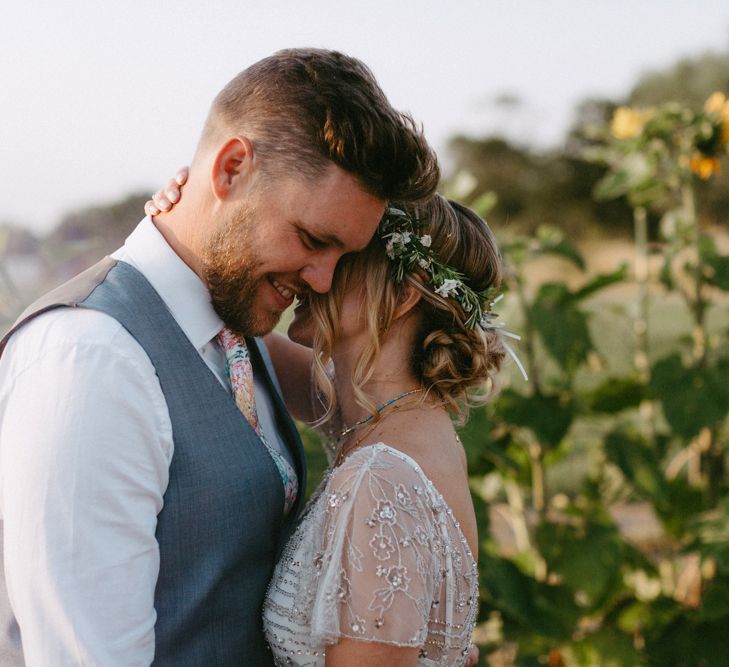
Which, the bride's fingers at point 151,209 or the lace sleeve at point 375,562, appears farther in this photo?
the bride's fingers at point 151,209

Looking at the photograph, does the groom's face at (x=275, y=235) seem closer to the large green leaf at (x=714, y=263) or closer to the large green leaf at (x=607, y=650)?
the large green leaf at (x=714, y=263)

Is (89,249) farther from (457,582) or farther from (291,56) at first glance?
(457,582)

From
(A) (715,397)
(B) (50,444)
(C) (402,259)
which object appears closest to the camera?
(B) (50,444)

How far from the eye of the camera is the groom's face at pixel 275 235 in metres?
1.82

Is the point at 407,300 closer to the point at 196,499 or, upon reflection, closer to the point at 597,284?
the point at 196,499

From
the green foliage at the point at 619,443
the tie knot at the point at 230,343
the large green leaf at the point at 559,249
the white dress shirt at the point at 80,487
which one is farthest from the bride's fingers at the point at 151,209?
the large green leaf at the point at 559,249

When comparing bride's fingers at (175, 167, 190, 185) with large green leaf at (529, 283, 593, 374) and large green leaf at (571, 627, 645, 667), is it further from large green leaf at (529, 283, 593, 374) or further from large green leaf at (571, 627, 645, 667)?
large green leaf at (571, 627, 645, 667)

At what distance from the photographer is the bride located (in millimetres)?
1718

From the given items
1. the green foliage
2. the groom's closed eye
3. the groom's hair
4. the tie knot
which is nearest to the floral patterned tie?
the tie knot

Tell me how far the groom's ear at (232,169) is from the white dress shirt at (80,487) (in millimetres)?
388

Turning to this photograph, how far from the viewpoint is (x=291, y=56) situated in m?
1.87

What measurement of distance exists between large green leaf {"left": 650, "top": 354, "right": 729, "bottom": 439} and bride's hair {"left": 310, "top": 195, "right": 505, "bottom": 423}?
5.08 ft

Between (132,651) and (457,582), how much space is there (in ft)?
2.30

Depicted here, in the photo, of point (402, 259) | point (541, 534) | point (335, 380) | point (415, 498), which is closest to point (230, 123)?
point (402, 259)
